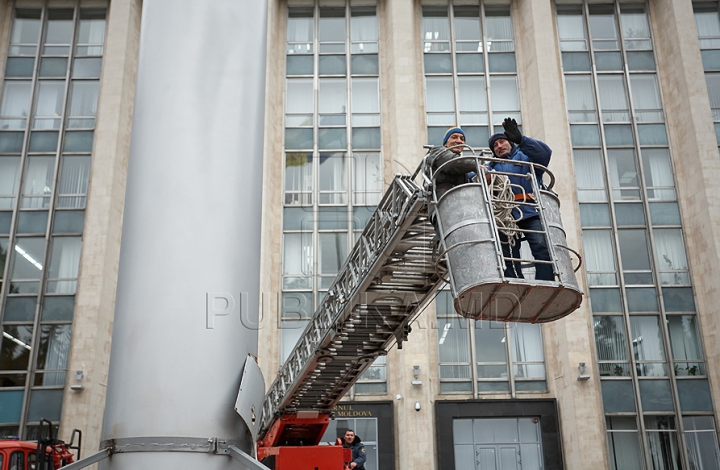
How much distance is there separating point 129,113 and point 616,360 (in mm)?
23525

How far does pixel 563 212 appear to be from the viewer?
28312 millimetres

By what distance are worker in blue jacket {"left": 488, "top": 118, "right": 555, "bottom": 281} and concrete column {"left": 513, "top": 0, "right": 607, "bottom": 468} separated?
1928 cm

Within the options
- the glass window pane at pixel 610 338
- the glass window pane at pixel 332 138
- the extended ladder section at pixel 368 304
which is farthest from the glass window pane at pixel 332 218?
the extended ladder section at pixel 368 304

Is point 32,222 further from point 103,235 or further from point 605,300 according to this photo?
point 605,300

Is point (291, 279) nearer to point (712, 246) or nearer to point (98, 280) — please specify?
point (98, 280)

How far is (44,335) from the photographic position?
89.0 feet

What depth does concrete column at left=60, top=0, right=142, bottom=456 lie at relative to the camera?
25.8 metres

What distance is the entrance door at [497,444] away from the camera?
26.7m

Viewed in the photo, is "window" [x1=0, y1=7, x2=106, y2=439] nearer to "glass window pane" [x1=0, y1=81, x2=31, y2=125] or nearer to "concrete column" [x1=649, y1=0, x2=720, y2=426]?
"glass window pane" [x1=0, y1=81, x2=31, y2=125]

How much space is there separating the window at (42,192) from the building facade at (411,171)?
0.09m

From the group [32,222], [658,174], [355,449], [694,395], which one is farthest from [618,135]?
[32,222]

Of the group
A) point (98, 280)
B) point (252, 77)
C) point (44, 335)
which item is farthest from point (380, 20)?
point (252, 77)

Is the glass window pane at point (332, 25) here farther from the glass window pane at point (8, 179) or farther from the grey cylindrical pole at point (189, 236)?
the grey cylindrical pole at point (189, 236)

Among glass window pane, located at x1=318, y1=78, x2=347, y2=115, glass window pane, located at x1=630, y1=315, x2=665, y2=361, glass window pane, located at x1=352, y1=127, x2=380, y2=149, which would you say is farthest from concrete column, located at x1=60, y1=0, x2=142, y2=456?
glass window pane, located at x1=630, y1=315, x2=665, y2=361
